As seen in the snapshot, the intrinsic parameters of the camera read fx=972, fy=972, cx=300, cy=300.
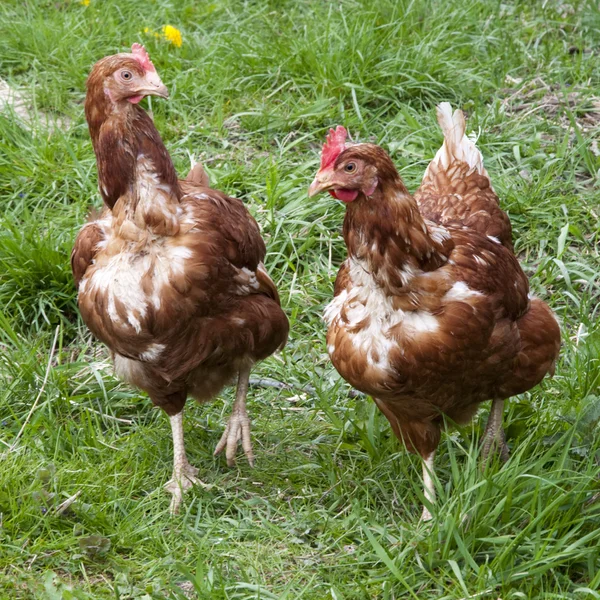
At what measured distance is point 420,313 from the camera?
11.0 ft

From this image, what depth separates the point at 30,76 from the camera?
6.36 meters

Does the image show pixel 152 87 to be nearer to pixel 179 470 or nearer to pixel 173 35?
pixel 179 470

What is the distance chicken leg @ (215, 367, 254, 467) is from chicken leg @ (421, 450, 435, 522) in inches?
34.0

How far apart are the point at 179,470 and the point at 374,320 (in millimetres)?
1194

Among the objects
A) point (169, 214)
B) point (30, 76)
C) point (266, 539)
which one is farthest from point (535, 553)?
point (30, 76)

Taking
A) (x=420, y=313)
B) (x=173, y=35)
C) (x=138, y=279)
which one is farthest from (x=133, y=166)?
(x=173, y=35)

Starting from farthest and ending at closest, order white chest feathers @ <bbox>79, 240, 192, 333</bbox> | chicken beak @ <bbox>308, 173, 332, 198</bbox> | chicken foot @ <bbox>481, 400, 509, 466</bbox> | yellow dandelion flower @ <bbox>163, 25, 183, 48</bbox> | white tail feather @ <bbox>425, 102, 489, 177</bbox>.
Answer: yellow dandelion flower @ <bbox>163, 25, 183, 48</bbox>, white tail feather @ <bbox>425, 102, 489, 177</bbox>, chicken foot @ <bbox>481, 400, 509, 466</bbox>, white chest feathers @ <bbox>79, 240, 192, 333</bbox>, chicken beak @ <bbox>308, 173, 332, 198</bbox>

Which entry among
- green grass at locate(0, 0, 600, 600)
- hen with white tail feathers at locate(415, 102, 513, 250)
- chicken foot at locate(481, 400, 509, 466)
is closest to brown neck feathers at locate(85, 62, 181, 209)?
hen with white tail feathers at locate(415, 102, 513, 250)

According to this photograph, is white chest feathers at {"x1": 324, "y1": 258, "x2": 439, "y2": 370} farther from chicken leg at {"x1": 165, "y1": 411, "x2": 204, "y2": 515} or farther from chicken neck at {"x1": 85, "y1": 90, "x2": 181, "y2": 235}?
chicken leg at {"x1": 165, "y1": 411, "x2": 204, "y2": 515}

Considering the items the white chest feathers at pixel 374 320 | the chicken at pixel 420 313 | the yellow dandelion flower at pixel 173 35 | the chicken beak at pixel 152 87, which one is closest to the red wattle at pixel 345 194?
the chicken at pixel 420 313

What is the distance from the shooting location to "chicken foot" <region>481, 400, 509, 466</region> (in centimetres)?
383

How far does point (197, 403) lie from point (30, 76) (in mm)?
2965

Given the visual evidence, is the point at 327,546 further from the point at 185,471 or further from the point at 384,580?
the point at 185,471

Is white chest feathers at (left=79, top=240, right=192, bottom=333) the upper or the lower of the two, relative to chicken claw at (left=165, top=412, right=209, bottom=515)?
upper
